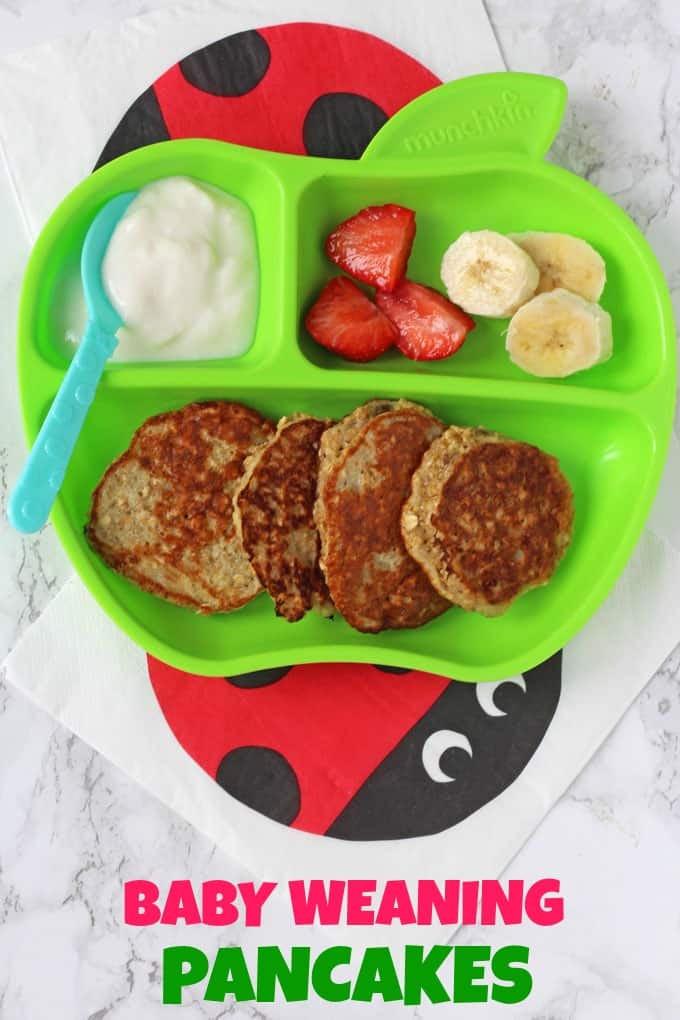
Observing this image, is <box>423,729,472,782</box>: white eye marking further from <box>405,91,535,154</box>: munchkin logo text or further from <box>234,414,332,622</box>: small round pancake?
<box>405,91,535,154</box>: munchkin logo text

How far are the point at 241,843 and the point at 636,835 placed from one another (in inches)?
40.5

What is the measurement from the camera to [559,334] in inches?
77.9

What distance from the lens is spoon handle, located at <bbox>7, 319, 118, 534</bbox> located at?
1853 millimetres

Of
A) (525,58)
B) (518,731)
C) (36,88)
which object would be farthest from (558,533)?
(36,88)

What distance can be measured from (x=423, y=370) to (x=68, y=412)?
0.83m

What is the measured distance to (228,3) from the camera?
2.15 metres

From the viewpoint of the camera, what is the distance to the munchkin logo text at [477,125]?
205 cm

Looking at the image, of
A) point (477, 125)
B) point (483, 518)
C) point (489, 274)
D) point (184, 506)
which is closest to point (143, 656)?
point (184, 506)

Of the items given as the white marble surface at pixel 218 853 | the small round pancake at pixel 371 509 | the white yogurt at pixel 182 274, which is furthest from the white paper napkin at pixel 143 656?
the small round pancake at pixel 371 509

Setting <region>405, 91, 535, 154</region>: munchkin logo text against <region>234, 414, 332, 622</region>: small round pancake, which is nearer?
<region>234, 414, 332, 622</region>: small round pancake

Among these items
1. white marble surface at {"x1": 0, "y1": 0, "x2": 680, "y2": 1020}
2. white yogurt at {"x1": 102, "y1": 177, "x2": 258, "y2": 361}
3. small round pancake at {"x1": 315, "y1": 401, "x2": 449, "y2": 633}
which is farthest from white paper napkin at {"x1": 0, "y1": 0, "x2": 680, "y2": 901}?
small round pancake at {"x1": 315, "y1": 401, "x2": 449, "y2": 633}

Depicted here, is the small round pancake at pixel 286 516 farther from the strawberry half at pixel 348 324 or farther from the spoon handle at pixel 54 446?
the spoon handle at pixel 54 446

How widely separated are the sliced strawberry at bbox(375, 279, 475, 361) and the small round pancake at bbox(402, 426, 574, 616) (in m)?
0.20

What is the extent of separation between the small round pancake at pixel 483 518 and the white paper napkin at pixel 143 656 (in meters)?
0.36
